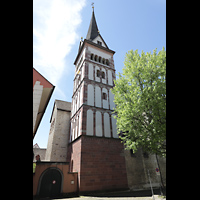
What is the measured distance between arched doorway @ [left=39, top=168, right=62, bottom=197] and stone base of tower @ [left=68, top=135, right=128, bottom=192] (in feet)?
5.70

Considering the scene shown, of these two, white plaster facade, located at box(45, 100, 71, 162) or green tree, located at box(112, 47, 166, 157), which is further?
white plaster facade, located at box(45, 100, 71, 162)

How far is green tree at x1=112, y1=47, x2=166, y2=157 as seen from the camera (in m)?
8.07

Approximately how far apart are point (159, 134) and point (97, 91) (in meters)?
10.0

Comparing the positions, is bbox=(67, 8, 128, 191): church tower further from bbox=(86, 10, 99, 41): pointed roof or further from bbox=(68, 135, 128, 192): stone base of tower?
bbox=(86, 10, 99, 41): pointed roof

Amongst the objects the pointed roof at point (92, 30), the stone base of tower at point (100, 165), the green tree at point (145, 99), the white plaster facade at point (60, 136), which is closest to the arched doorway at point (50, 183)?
the stone base of tower at point (100, 165)

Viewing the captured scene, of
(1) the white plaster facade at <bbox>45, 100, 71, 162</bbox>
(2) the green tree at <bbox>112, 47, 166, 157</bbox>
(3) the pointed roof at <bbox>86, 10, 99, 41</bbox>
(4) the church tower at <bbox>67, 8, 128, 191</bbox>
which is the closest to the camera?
(2) the green tree at <bbox>112, 47, 166, 157</bbox>

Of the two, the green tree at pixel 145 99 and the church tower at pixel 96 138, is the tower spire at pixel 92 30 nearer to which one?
the church tower at pixel 96 138

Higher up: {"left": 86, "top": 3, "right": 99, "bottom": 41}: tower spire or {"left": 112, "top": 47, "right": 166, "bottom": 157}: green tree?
{"left": 86, "top": 3, "right": 99, "bottom": 41}: tower spire

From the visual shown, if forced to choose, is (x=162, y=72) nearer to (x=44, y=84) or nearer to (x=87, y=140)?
(x=44, y=84)

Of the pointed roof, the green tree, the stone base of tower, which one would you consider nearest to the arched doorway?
the stone base of tower

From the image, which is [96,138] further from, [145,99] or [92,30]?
[92,30]

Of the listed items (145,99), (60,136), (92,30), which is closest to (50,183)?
(60,136)
